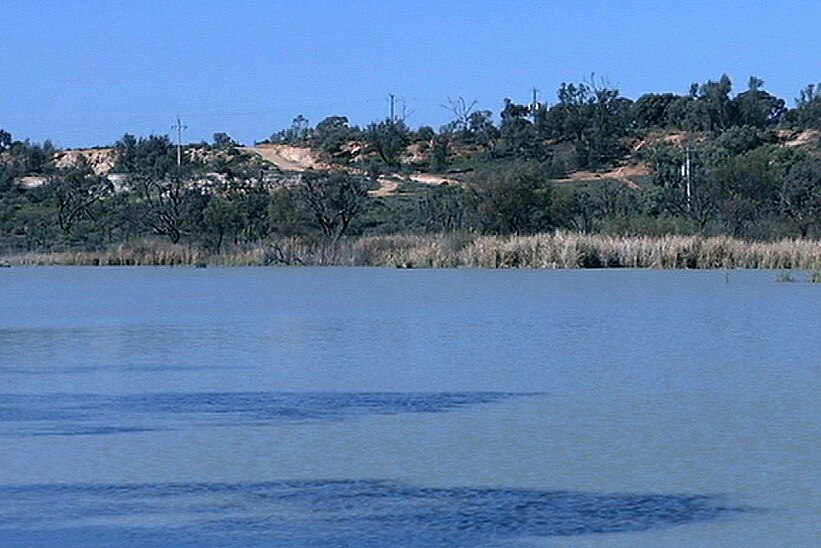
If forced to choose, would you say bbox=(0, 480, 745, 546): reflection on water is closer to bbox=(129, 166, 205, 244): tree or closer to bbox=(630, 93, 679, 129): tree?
bbox=(129, 166, 205, 244): tree

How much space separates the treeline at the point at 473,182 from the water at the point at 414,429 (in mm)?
23310

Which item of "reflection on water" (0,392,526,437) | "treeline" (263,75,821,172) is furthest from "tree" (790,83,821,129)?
"reflection on water" (0,392,526,437)

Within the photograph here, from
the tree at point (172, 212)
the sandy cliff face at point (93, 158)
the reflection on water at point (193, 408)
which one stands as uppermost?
the sandy cliff face at point (93, 158)

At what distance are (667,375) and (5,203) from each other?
6071 centimetres

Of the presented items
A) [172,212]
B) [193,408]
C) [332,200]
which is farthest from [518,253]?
[193,408]

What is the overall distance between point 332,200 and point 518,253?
14373 mm

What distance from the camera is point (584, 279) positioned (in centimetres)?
2675

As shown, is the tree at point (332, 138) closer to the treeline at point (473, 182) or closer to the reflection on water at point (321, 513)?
the treeline at point (473, 182)

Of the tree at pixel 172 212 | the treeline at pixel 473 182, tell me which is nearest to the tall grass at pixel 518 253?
the treeline at pixel 473 182

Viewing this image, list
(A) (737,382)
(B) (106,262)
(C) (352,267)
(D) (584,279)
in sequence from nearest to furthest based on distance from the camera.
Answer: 1. (A) (737,382)
2. (D) (584,279)
3. (C) (352,267)
4. (B) (106,262)

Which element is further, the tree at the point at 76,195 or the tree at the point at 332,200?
→ the tree at the point at 76,195

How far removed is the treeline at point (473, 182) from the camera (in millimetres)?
42344

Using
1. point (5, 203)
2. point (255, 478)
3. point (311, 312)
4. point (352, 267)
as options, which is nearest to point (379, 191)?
point (5, 203)

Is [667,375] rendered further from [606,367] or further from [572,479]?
[572,479]
